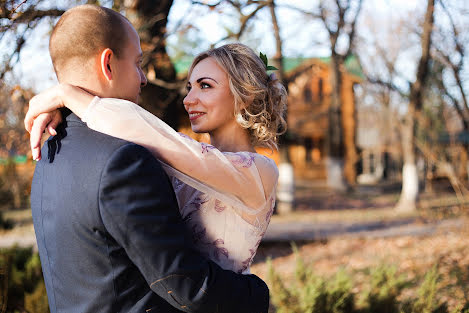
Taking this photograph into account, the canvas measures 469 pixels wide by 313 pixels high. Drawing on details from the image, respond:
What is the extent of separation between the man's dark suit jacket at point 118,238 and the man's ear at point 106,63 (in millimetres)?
191

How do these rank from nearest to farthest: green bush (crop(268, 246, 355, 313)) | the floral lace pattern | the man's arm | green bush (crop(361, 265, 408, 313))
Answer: the man's arm → the floral lace pattern → green bush (crop(268, 246, 355, 313)) → green bush (crop(361, 265, 408, 313))

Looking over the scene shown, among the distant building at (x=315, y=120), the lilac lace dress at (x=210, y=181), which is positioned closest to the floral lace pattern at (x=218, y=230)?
the lilac lace dress at (x=210, y=181)

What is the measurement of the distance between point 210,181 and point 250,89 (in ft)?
2.14

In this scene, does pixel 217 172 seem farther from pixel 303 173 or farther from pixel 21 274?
pixel 303 173

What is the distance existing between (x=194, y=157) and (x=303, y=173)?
1136 inches

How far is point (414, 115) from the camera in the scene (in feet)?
44.6

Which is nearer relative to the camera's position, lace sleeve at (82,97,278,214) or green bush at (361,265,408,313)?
lace sleeve at (82,97,278,214)

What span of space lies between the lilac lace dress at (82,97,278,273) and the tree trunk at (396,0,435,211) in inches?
471

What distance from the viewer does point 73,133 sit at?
1.52m

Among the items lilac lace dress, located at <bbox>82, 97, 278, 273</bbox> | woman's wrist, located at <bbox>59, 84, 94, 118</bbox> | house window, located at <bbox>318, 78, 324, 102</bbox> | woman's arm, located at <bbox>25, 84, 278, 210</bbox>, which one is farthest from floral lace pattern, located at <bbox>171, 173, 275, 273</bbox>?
house window, located at <bbox>318, 78, 324, 102</bbox>

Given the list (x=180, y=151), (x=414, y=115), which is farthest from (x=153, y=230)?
(x=414, y=115)

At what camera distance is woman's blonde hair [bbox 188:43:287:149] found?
6.82ft

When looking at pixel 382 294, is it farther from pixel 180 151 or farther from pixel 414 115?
pixel 414 115

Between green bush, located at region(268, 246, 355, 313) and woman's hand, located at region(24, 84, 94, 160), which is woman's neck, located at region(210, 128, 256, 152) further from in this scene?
green bush, located at region(268, 246, 355, 313)
